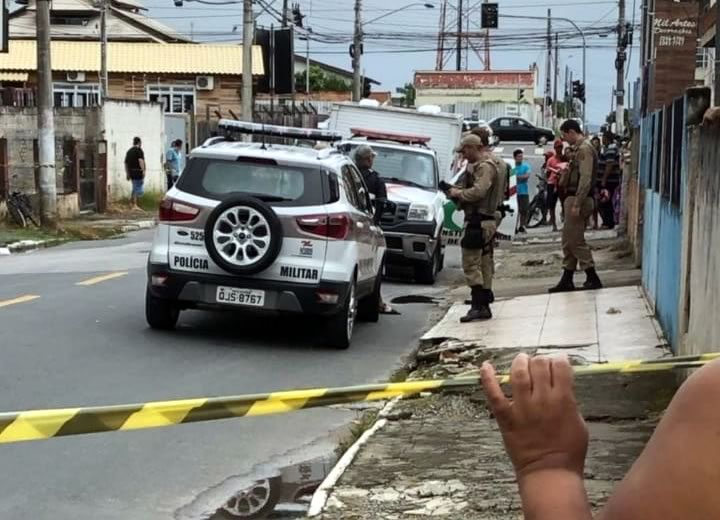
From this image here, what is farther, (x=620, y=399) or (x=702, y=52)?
(x=702, y=52)

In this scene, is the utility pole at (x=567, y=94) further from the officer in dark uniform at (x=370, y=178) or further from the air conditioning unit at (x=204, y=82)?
the officer in dark uniform at (x=370, y=178)

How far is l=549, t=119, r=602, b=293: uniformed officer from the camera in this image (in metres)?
13.5

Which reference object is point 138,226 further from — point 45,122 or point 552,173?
point 552,173

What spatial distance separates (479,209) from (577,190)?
1877 millimetres

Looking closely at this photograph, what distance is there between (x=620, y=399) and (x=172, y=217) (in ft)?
15.4

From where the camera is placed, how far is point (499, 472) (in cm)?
677

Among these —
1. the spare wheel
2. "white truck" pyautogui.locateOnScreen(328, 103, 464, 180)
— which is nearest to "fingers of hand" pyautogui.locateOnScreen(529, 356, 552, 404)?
the spare wheel

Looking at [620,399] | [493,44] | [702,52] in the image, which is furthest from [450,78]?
[620,399]

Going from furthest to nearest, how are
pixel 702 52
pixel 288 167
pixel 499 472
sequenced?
pixel 702 52
pixel 288 167
pixel 499 472

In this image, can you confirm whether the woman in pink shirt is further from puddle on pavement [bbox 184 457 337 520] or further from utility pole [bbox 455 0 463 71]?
utility pole [bbox 455 0 463 71]

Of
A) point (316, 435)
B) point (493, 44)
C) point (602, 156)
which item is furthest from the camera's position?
point (493, 44)

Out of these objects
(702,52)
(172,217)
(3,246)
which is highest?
(702,52)

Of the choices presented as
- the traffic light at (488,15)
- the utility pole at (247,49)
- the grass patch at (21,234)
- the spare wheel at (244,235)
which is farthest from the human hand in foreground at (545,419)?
the traffic light at (488,15)

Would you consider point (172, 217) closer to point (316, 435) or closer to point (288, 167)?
point (288, 167)
